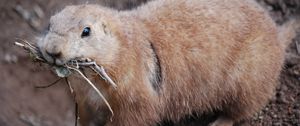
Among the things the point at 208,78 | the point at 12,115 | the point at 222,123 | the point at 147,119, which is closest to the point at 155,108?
the point at 147,119

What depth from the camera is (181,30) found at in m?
4.70

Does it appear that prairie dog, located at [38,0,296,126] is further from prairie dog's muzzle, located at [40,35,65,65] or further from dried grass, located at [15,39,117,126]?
prairie dog's muzzle, located at [40,35,65,65]

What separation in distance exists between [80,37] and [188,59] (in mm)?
1286

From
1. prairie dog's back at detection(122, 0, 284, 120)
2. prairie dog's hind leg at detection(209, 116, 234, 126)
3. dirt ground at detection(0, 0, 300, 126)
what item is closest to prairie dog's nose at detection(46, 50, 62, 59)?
prairie dog's back at detection(122, 0, 284, 120)

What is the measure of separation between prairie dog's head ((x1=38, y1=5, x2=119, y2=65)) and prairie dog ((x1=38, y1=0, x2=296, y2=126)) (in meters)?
0.02

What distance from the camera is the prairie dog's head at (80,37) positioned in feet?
11.7

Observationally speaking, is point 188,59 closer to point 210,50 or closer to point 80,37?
point 210,50

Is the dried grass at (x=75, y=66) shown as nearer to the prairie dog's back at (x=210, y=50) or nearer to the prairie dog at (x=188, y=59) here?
the prairie dog at (x=188, y=59)

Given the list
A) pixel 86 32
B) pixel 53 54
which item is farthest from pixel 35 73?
pixel 53 54

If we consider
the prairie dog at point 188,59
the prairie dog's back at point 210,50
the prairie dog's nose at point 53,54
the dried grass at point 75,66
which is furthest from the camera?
the prairie dog's back at point 210,50

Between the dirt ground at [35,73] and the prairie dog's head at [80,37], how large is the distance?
1.81m

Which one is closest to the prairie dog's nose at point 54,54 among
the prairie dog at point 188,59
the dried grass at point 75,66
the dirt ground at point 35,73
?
the dried grass at point 75,66

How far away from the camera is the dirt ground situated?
18.6 feet

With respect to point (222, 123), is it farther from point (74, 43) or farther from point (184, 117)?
point (74, 43)
